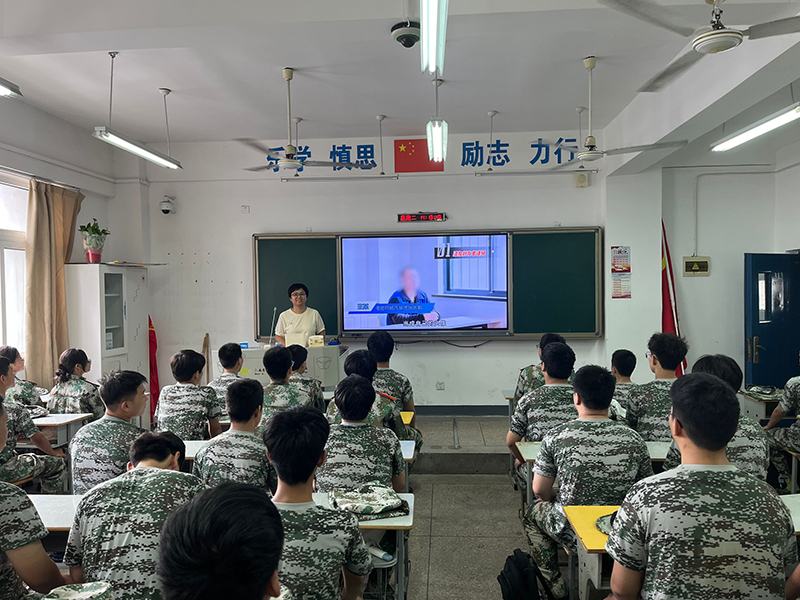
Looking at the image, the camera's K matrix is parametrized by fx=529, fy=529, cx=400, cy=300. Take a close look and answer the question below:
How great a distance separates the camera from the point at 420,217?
20.2 ft

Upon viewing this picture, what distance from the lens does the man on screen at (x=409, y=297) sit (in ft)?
20.3

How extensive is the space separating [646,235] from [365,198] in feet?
10.6

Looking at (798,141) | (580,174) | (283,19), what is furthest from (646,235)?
(283,19)

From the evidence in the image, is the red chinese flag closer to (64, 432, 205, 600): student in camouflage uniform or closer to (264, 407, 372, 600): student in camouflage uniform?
(264, 407, 372, 600): student in camouflage uniform

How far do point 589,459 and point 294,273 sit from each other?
4651mm

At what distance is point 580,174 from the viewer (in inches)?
238

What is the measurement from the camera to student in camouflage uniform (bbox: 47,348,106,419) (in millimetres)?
4043

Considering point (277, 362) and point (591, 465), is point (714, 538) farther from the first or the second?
point (277, 362)

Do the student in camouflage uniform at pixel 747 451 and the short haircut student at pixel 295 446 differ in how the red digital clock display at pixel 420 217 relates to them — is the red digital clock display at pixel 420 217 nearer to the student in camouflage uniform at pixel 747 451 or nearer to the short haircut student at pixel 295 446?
the student in camouflage uniform at pixel 747 451

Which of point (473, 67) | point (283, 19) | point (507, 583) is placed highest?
point (473, 67)

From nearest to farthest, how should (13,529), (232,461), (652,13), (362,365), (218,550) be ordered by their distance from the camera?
(218,550), (13,529), (652,13), (232,461), (362,365)

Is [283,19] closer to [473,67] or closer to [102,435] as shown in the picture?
[473,67]

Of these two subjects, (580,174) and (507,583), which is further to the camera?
(580,174)

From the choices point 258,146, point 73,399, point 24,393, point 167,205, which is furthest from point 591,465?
point 167,205
